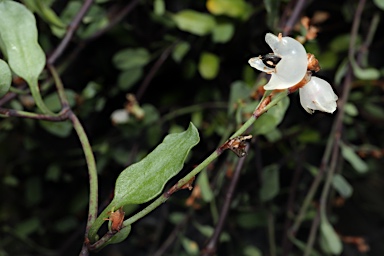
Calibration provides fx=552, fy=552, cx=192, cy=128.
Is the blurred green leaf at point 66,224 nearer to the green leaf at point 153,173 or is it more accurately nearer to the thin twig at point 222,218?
the thin twig at point 222,218

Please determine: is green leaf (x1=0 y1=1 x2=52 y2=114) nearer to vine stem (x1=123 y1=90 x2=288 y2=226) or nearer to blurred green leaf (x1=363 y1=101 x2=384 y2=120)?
vine stem (x1=123 y1=90 x2=288 y2=226)

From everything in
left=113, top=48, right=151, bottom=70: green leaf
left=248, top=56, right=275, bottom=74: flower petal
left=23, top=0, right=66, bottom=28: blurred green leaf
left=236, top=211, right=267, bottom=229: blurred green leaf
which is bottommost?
left=236, top=211, right=267, bottom=229: blurred green leaf

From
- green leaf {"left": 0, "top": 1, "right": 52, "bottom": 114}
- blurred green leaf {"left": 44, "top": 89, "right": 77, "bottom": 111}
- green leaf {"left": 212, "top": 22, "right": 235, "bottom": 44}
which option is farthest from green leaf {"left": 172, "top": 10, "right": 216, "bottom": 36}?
green leaf {"left": 0, "top": 1, "right": 52, "bottom": 114}

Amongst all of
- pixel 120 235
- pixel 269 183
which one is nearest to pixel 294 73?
pixel 120 235

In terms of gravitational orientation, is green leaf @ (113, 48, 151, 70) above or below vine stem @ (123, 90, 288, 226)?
below

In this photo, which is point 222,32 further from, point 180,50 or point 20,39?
point 20,39

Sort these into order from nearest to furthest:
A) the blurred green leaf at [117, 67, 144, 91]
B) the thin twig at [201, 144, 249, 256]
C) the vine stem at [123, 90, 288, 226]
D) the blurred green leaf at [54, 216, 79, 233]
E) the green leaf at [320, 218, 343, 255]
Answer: the vine stem at [123, 90, 288, 226] → the thin twig at [201, 144, 249, 256] → the green leaf at [320, 218, 343, 255] → the blurred green leaf at [117, 67, 144, 91] → the blurred green leaf at [54, 216, 79, 233]

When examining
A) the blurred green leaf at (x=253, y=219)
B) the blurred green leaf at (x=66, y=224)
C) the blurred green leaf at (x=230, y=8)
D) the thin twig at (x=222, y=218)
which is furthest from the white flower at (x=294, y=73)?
the blurred green leaf at (x=66, y=224)

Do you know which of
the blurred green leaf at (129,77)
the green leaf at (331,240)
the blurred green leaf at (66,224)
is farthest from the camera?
the blurred green leaf at (66,224)
